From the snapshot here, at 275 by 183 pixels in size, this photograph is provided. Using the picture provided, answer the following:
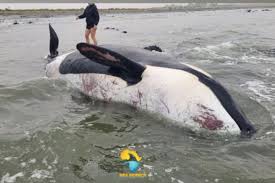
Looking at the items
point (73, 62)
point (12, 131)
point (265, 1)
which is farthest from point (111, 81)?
point (265, 1)

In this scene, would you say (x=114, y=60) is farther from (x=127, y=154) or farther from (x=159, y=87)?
(x=127, y=154)

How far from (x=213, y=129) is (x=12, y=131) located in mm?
3201

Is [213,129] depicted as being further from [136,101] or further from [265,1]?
[265,1]

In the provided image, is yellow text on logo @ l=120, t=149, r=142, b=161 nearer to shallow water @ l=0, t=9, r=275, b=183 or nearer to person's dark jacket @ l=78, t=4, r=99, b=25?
shallow water @ l=0, t=9, r=275, b=183

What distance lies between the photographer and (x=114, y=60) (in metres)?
7.41

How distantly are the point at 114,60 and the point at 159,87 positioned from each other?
3.24 feet

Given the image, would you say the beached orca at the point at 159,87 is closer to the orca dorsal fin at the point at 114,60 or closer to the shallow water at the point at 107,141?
the orca dorsal fin at the point at 114,60

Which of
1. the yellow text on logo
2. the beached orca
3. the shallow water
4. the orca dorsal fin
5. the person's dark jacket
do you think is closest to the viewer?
the shallow water

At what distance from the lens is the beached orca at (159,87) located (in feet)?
21.0

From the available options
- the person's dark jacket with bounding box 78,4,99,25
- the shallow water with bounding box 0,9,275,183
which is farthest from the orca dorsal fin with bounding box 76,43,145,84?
the person's dark jacket with bounding box 78,4,99,25

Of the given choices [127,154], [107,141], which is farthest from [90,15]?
[127,154]

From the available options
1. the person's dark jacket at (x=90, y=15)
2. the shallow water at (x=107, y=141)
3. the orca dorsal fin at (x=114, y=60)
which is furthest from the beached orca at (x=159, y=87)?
the person's dark jacket at (x=90, y=15)

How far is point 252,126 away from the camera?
21.5 feet

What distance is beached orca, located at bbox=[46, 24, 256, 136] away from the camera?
6406mm
